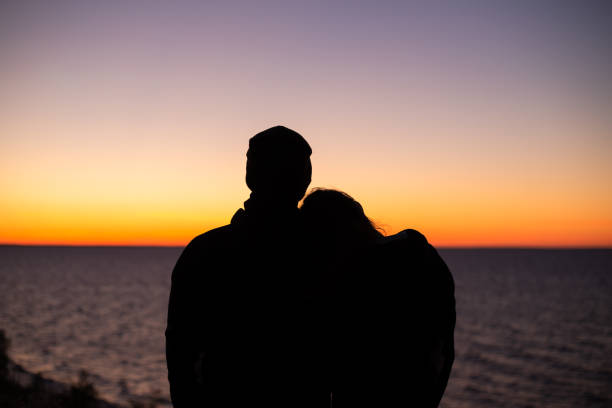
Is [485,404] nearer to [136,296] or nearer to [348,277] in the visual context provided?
[348,277]

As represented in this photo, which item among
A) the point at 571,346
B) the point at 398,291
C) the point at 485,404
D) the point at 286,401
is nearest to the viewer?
the point at 398,291

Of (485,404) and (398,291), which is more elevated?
(398,291)

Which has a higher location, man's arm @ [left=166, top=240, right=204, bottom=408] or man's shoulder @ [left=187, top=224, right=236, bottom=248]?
man's shoulder @ [left=187, top=224, right=236, bottom=248]

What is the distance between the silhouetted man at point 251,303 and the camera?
1942 mm

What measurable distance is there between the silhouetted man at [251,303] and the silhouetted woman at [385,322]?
0.13m

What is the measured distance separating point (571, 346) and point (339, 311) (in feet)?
114

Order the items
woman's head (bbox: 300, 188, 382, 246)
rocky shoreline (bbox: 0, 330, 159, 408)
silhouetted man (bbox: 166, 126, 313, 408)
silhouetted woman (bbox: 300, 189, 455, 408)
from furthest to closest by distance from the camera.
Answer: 1. rocky shoreline (bbox: 0, 330, 159, 408)
2. woman's head (bbox: 300, 188, 382, 246)
3. silhouetted man (bbox: 166, 126, 313, 408)
4. silhouetted woman (bbox: 300, 189, 455, 408)

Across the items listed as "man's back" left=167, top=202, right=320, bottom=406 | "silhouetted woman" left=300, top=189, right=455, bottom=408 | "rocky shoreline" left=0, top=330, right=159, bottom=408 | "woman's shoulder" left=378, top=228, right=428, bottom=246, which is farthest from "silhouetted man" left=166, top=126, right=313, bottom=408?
"rocky shoreline" left=0, top=330, right=159, bottom=408

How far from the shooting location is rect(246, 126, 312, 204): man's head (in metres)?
2.04

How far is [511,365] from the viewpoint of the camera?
2497cm

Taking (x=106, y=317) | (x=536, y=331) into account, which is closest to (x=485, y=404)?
(x=536, y=331)

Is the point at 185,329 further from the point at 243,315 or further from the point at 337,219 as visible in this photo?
the point at 337,219

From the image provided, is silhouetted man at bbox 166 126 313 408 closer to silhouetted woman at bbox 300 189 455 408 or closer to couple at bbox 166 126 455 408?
couple at bbox 166 126 455 408

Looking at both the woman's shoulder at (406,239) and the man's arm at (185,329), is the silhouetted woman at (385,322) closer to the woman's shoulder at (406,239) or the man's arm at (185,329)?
the woman's shoulder at (406,239)
